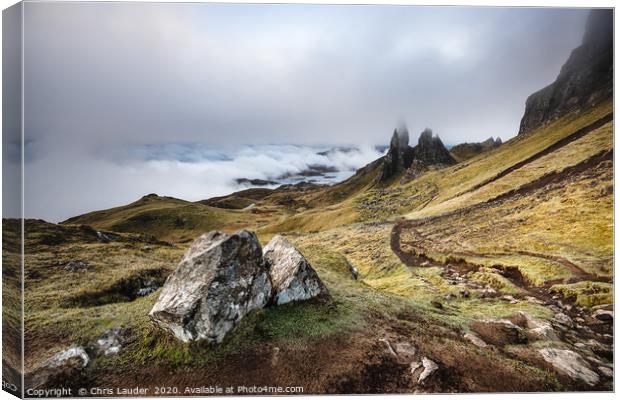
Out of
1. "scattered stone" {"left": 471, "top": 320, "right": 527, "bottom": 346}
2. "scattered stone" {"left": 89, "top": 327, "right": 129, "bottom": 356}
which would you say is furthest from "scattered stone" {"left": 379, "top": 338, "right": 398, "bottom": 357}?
"scattered stone" {"left": 89, "top": 327, "right": 129, "bottom": 356}

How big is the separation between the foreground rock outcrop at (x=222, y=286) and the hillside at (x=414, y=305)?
522 millimetres

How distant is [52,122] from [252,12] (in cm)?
1219

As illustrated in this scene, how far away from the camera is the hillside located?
40.4 feet

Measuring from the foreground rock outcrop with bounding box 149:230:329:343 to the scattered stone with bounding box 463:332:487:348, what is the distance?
7126 millimetres

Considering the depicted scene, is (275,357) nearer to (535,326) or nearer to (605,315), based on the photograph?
(535,326)

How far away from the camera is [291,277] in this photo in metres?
14.6

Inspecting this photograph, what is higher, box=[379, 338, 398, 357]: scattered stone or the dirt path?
the dirt path

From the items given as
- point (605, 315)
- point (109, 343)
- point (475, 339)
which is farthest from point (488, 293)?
point (109, 343)

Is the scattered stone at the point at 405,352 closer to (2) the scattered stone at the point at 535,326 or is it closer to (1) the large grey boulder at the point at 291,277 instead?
(1) the large grey boulder at the point at 291,277

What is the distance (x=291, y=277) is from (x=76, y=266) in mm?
16883

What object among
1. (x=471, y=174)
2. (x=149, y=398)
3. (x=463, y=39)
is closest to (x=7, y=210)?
(x=149, y=398)

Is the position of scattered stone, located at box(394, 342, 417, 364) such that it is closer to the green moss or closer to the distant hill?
the green moss

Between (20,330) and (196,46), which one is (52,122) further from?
(20,330)

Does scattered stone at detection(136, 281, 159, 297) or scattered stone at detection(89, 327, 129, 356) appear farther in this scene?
scattered stone at detection(136, 281, 159, 297)
